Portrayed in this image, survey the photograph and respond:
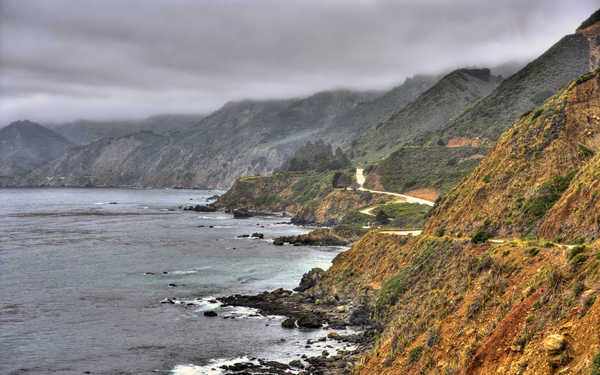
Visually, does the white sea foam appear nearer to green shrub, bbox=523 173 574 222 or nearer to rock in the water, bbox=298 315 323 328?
rock in the water, bbox=298 315 323 328

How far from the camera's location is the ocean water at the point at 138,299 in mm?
A: 53125

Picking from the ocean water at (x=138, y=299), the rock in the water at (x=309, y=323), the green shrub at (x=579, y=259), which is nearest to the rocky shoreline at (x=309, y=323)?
the rock in the water at (x=309, y=323)

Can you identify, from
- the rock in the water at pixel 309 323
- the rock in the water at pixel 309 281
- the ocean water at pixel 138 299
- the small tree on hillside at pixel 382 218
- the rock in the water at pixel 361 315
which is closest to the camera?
the ocean water at pixel 138 299

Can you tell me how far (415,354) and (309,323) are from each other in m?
26.4

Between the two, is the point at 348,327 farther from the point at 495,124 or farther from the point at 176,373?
the point at 495,124

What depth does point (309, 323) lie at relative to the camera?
201 ft

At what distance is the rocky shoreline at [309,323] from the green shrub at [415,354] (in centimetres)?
1008

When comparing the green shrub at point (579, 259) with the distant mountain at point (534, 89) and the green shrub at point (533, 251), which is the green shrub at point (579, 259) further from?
the distant mountain at point (534, 89)

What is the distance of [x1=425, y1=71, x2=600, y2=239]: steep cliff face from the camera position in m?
56.0

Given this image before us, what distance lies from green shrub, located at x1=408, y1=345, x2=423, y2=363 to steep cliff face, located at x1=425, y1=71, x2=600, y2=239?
21720mm

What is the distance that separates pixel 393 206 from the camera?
471ft

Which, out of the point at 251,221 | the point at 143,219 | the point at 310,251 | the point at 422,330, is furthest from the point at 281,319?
the point at 143,219

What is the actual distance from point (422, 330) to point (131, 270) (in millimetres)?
74501

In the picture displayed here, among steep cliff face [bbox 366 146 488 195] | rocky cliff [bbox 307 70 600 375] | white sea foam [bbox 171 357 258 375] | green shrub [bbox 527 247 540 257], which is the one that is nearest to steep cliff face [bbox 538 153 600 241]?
rocky cliff [bbox 307 70 600 375]
